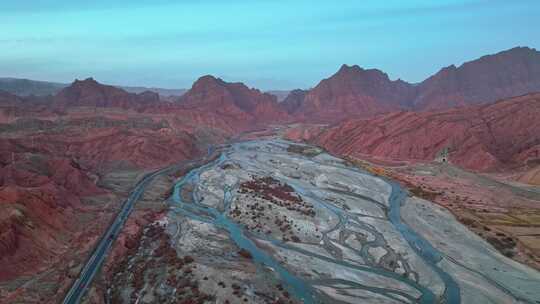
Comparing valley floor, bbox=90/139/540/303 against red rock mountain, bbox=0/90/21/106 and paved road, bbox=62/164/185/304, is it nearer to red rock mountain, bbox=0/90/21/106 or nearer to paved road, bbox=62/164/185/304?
paved road, bbox=62/164/185/304

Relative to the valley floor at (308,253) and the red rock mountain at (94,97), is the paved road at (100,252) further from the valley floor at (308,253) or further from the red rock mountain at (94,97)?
the red rock mountain at (94,97)

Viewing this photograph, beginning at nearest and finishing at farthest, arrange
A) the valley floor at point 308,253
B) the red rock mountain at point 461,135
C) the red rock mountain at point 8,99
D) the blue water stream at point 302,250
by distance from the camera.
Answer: the valley floor at point 308,253 → the blue water stream at point 302,250 → the red rock mountain at point 461,135 → the red rock mountain at point 8,99

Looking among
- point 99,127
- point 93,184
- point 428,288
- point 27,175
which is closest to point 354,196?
point 428,288

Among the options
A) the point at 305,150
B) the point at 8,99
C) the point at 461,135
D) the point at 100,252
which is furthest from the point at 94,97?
the point at 100,252

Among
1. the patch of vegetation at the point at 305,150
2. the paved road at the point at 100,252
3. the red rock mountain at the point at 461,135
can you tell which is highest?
the red rock mountain at the point at 461,135

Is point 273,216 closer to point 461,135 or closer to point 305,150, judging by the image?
point 305,150

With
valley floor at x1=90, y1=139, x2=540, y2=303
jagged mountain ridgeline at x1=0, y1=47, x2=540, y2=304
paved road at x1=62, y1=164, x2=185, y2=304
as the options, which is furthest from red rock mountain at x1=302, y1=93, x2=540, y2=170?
paved road at x1=62, y1=164, x2=185, y2=304

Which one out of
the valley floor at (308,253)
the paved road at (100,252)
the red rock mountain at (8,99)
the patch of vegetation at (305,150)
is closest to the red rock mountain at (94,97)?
the red rock mountain at (8,99)
